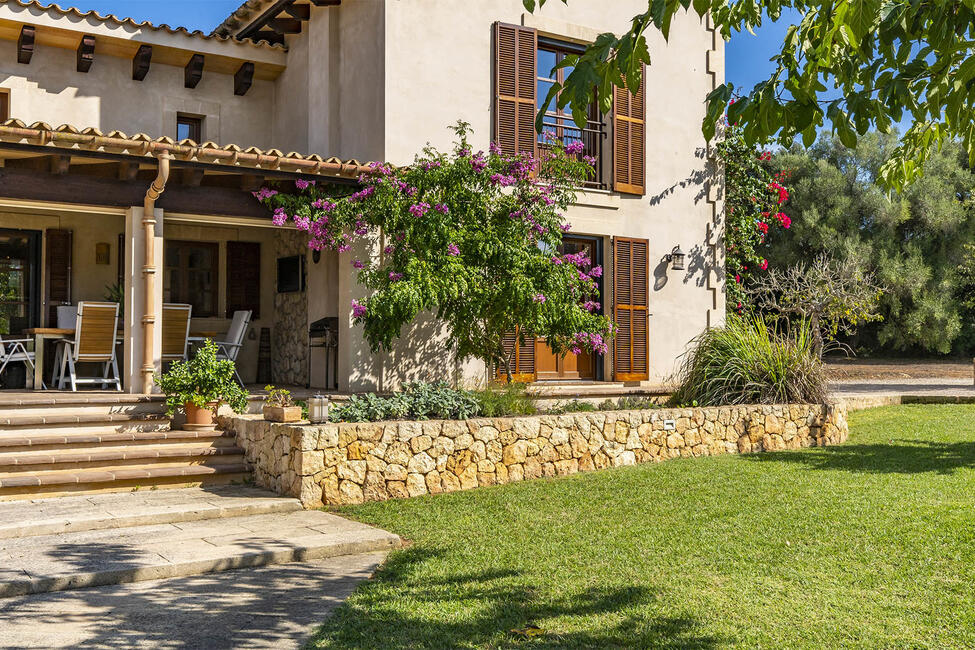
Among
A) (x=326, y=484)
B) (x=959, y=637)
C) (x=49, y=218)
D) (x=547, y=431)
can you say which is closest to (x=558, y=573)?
(x=959, y=637)

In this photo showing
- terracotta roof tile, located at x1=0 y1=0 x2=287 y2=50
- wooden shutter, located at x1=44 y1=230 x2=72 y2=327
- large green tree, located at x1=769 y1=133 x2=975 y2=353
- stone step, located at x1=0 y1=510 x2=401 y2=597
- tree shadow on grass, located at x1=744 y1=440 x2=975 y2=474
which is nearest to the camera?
stone step, located at x1=0 y1=510 x2=401 y2=597

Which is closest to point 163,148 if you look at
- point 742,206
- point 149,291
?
A: point 149,291

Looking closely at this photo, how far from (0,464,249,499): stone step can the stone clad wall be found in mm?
316

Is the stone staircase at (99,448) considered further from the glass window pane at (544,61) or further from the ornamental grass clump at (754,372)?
the glass window pane at (544,61)

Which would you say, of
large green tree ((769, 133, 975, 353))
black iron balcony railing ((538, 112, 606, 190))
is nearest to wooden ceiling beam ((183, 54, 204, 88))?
black iron balcony railing ((538, 112, 606, 190))

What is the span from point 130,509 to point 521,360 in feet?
18.4

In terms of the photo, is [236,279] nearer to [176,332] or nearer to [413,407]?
[176,332]

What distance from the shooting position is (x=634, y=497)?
22.6ft

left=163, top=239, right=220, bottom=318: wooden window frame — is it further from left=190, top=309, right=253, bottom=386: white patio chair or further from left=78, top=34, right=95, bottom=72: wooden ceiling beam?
left=78, top=34, right=95, bottom=72: wooden ceiling beam

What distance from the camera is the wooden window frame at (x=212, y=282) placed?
11.9 meters

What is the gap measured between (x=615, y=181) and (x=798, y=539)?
7020 millimetres

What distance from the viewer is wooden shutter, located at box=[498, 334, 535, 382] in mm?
10781

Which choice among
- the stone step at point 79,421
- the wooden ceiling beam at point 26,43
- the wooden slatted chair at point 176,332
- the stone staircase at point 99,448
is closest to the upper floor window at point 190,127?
the wooden ceiling beam at point 26,43

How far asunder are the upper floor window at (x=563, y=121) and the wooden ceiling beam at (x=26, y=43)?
21.1ft
